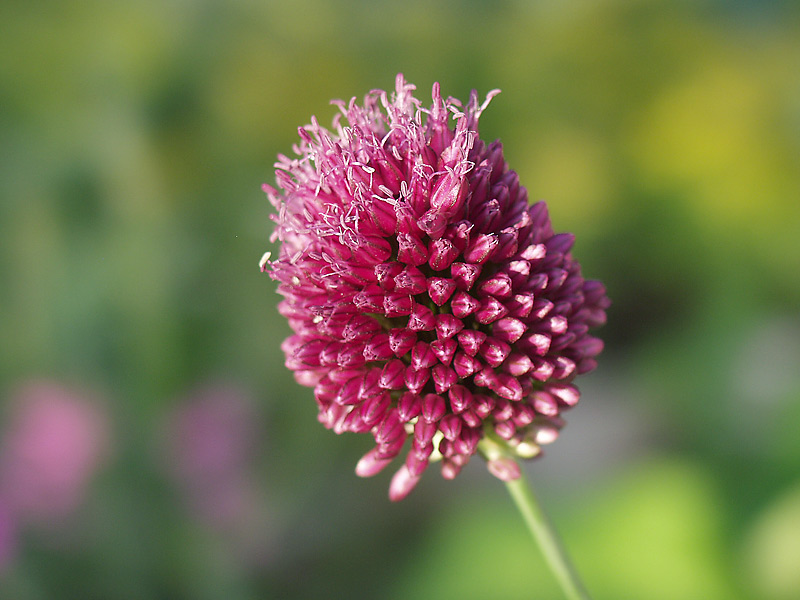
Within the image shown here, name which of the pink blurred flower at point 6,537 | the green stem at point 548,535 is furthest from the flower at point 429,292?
the pink blurred flower at point 6,537

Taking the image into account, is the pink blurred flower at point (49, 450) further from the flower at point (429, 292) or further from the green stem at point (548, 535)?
the green stem at point (548, 535)

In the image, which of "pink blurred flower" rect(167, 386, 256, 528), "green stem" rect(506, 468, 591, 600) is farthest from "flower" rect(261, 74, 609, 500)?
"pink blurred flower" rect(167, 386, 256, 528)

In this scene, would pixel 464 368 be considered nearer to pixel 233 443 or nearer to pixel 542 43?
pixel 233 443

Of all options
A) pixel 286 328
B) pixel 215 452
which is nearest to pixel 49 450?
pixel 215 452

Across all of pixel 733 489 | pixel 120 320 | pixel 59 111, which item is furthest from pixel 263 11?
pixel 733 489

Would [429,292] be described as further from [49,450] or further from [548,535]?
[49,450]

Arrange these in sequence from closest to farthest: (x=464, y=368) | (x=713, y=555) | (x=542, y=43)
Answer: (x=464, y=368)
(x=713, y=555)
(x=542, y=43)
